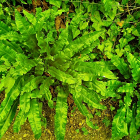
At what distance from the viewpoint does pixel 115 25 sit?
9.42ft

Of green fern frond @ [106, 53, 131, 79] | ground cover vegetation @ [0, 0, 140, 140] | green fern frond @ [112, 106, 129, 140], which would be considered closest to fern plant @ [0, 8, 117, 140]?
ground cover vegetation @ [0, 0, 140, 140]

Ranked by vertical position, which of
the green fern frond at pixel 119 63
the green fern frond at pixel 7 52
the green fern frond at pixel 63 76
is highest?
the green fern frond at pixel 119 63

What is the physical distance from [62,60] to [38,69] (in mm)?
384

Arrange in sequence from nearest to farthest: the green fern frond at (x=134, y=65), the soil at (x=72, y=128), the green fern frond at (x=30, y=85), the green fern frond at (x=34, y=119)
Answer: the green fern frond at (x=30, y=85)
the green fern frond at (x=34, y=119)
the green fern frond at (x=134, y=65)
the soil at (x=72, y=128)

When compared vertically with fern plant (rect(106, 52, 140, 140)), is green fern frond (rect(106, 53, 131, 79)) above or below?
above

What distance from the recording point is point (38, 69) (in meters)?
2.16

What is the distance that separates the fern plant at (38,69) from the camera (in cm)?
196

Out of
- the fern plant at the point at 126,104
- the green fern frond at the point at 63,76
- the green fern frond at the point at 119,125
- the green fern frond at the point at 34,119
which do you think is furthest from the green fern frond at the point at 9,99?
the green fern frond at the point at 119,125

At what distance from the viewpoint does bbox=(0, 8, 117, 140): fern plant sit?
6.42 ft

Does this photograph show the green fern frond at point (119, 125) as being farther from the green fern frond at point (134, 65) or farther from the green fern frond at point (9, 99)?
the green fern frond at point (9, 99)

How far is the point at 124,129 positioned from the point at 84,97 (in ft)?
4.04

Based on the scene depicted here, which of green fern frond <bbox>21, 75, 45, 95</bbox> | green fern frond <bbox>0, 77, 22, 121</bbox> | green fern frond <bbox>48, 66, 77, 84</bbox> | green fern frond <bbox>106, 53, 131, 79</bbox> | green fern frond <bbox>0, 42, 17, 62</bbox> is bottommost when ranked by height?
green fern frond <bbox>0, 77, 22, 121</bbox>

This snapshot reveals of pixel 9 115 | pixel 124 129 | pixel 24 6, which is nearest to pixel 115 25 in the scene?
pixel 24 6

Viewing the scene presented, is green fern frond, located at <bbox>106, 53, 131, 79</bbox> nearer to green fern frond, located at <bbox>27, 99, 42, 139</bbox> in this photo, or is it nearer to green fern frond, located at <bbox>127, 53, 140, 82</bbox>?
green fern frond, located at <bbox>127, 53, 140, 82</bbox>
